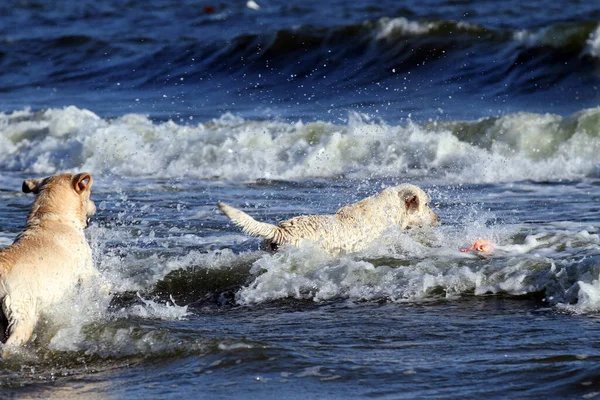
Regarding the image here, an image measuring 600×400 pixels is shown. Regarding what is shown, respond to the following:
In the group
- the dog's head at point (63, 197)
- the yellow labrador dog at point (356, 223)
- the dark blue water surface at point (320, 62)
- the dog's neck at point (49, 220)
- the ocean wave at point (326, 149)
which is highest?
the dark blue water surface at point (320, 62)

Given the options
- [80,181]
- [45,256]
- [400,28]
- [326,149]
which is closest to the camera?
[45,256]

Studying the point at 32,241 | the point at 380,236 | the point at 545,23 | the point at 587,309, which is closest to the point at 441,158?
the point at 380,236

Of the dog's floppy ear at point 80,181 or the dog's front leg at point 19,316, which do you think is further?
the dog's floppy ear at point 80,181

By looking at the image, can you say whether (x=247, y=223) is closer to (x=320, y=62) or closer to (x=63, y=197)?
(x=63, y=197)

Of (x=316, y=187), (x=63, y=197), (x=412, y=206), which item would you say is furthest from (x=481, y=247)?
(x=316, y=187)

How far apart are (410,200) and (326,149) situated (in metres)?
5.38

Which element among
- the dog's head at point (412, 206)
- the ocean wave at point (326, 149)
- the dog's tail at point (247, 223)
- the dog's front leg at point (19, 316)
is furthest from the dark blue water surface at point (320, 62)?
the dog's front leg at point (19, 316)

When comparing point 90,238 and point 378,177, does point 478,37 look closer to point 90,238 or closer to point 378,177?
point 378,177

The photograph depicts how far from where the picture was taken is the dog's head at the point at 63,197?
6.71 m

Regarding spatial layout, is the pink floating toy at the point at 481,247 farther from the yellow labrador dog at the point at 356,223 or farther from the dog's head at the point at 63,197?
the dog's head at the point at 63,197

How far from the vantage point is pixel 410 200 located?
321 inches

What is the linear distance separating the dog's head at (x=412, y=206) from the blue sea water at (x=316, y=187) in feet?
0.68

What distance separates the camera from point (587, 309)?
6.46m

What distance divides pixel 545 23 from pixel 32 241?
17005 millimetres
